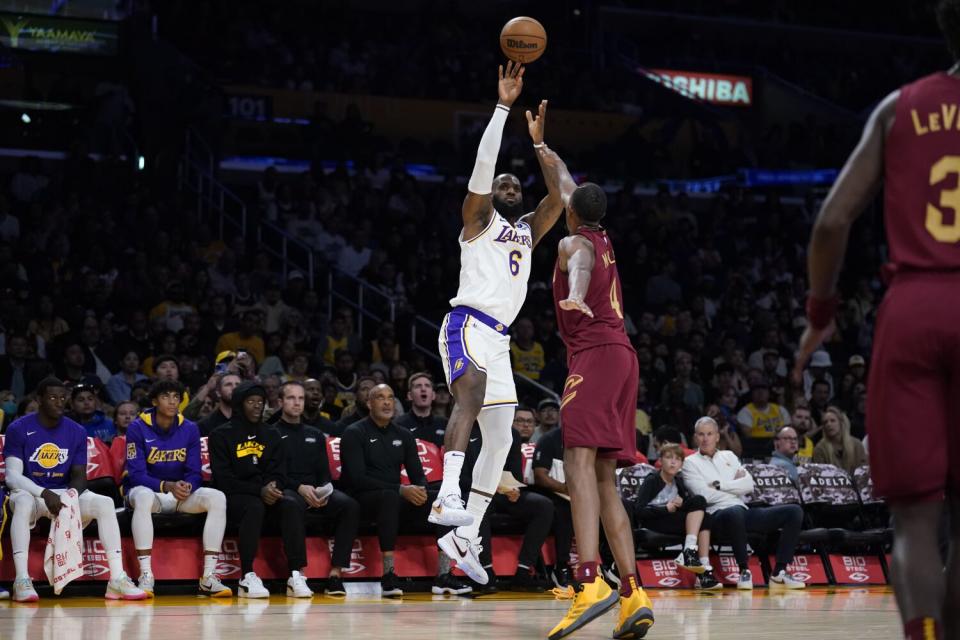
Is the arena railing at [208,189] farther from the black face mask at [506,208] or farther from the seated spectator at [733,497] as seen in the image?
the black face mask at [506,208]

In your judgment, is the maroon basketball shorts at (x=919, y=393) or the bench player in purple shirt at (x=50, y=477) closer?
the maroon basketball shorts at (x=919, y=393)

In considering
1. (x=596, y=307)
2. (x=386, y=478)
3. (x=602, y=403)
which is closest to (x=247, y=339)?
(x=386, y=478)

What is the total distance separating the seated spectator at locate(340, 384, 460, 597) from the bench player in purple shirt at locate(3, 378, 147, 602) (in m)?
1.83

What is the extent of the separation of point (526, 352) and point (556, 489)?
4719 millimetres

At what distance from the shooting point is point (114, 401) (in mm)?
12070

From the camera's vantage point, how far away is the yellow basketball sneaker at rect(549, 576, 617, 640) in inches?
241

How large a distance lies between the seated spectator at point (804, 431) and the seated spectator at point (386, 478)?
4781 millimetres

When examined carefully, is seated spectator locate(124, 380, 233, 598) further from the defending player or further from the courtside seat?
the courtside seat

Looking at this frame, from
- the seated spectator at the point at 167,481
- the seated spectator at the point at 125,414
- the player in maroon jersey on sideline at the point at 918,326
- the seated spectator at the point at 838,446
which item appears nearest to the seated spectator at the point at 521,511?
the seated spectator at the point at 167,481

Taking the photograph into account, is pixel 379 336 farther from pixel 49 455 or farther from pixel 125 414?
pixel 49 455

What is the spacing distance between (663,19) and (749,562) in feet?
61.2

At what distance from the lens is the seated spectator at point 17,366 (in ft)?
38.9

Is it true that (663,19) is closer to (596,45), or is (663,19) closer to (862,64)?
(596,45)

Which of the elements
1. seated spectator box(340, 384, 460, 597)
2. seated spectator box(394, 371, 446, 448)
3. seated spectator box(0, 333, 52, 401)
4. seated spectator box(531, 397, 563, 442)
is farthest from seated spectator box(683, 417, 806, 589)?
seated spectator box(0, 333, 52, 401)
